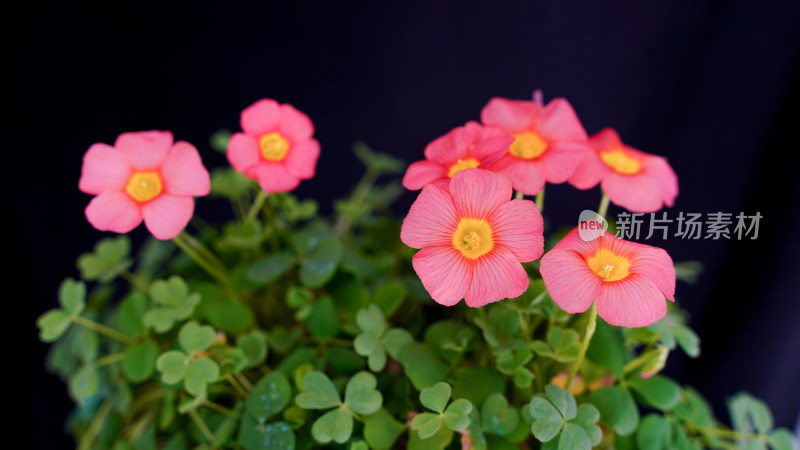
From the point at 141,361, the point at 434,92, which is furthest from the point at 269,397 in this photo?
the point at 434,92

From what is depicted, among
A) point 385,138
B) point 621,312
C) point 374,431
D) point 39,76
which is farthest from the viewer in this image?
point 385,138

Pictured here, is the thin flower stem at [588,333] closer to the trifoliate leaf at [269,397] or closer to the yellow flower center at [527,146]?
the yellow flower center at [527,146]

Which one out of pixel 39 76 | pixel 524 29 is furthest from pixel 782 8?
pixel 39 76

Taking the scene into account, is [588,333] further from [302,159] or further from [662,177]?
[302,159]

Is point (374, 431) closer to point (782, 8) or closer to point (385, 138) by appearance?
point (385, 138)

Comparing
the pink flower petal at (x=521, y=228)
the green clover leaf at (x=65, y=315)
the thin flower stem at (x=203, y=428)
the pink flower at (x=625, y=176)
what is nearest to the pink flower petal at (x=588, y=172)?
the pink flower at (x=625, y=176)

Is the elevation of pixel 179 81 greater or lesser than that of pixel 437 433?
greater

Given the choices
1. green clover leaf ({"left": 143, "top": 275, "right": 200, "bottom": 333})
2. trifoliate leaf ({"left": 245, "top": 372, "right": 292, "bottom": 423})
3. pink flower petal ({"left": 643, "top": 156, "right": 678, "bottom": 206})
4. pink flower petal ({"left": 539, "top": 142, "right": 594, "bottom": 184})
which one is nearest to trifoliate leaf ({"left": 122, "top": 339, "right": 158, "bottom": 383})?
green clover leaf ({"left": 143, "top": 275, "right": 200, "bottom": 333})
